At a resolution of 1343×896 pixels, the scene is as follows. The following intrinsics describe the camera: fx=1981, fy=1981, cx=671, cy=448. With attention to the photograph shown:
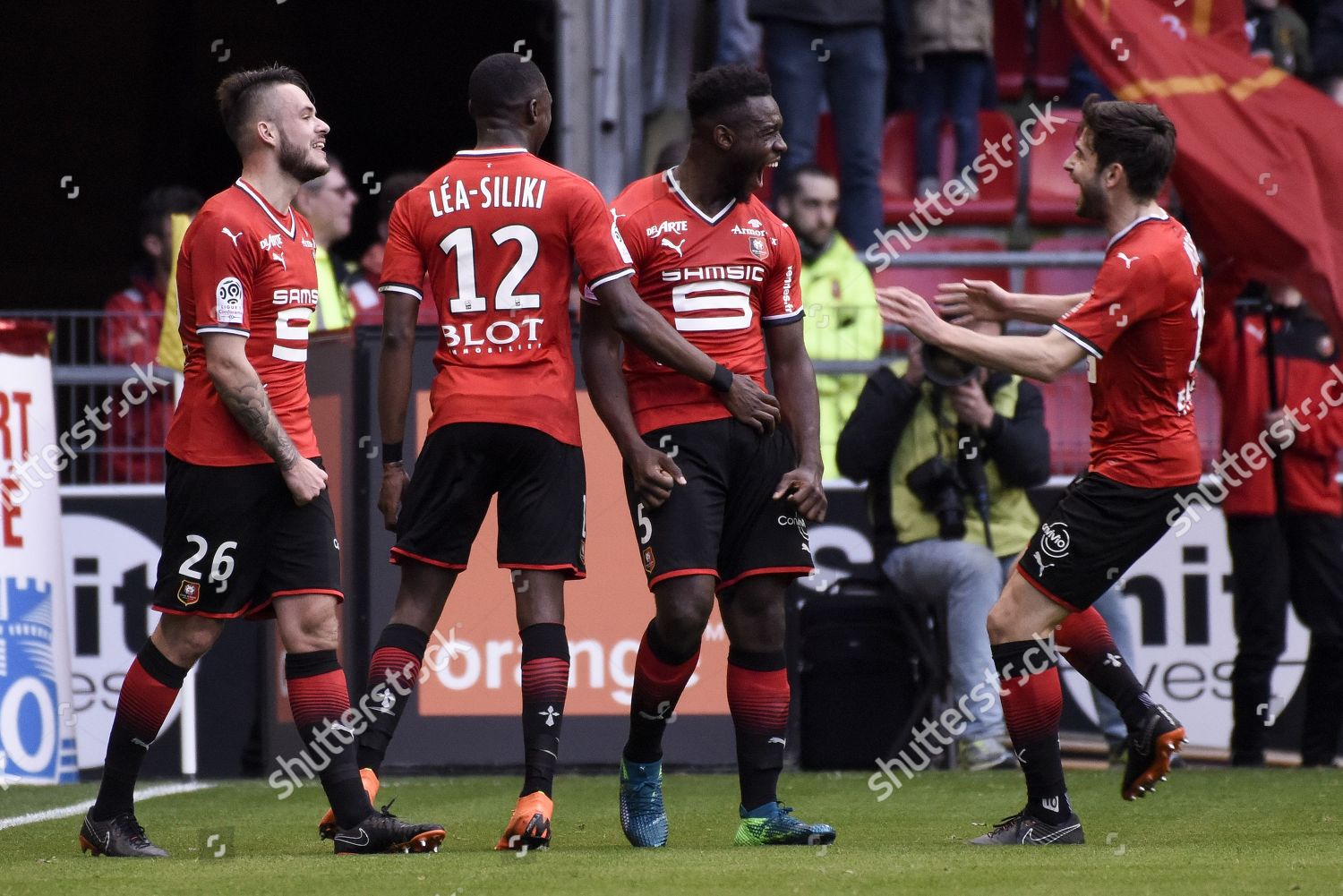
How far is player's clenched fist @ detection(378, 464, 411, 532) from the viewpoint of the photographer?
224 inches

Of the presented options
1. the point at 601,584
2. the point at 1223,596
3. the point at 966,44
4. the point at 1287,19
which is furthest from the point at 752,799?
the point at 1287,19

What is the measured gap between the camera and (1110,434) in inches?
227

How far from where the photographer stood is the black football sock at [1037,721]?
5621 mm

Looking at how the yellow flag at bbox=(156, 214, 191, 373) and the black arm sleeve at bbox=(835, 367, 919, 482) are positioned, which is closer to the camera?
the black arm sleeve at bbox=(835, 367, 919, 482)

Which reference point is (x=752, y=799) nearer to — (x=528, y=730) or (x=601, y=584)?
(x=528, y=730)

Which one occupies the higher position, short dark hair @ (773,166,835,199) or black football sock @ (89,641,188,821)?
short dark hair @ (773,166,835,199)

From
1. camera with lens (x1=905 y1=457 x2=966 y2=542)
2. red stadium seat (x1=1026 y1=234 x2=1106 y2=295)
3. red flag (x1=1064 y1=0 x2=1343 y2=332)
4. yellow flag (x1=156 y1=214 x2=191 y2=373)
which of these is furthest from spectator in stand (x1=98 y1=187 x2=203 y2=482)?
red stadium seat (x1=1026 y1=234 x2=1106 y2=295)

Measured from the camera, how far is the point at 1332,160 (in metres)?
9.80

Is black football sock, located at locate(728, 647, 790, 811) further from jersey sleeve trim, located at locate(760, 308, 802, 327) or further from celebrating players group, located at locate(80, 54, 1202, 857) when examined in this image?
jersey sleeve trim, located at locate(760, 308, 802, 327)

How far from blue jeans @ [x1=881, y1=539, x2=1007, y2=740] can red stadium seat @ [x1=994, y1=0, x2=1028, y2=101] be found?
6396 mm

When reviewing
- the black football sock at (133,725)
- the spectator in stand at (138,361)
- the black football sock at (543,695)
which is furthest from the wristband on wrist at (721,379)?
the spectator in stand at (138,361)

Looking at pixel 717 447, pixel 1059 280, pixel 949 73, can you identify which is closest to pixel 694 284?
pixel 717 447

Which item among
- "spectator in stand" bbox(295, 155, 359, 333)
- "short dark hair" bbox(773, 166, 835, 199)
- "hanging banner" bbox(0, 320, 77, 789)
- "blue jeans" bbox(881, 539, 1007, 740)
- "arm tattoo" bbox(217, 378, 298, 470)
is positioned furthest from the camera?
"short dark hair" bbox(773, 166, 835, 199)

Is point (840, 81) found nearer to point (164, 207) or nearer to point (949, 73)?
point (949, 73)
